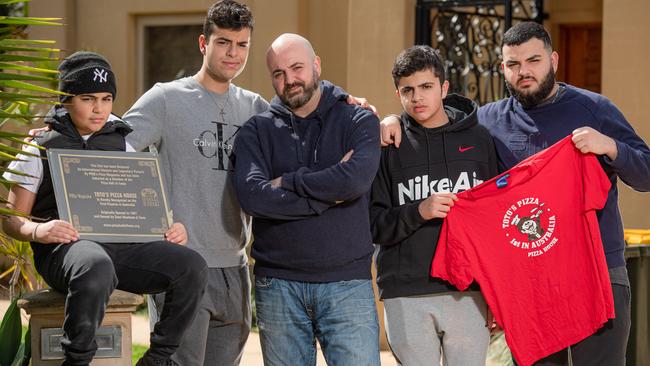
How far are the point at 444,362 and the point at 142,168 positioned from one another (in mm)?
1628

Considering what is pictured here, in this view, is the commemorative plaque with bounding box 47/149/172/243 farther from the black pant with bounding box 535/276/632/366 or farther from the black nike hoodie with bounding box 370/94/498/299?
the black pant with bounding box 535/276/632/366

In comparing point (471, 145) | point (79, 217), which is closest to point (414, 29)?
point (471, 145)

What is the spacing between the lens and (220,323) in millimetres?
5465

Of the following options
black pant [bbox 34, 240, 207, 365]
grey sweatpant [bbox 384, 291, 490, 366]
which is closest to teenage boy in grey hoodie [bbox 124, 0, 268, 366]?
black pant [bbox 34, 240, 207, 365]

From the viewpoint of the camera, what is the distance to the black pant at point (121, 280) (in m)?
4.49

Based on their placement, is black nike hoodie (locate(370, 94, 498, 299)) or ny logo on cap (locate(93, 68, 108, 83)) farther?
black nike hoodie (locate(370, 94, 498, 299))

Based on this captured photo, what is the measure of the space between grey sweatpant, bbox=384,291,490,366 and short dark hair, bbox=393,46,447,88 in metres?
1.02

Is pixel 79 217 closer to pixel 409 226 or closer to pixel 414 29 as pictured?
pixel 409 226

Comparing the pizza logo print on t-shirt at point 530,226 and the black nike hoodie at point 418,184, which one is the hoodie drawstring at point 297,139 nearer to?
the black nike hoodie at point 418,184

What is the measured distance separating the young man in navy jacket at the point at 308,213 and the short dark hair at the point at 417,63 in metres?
0.26

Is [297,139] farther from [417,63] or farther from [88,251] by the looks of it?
[88,251]

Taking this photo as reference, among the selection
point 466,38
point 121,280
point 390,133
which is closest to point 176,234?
point 121,280

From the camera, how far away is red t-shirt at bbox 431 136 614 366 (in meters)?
5.10

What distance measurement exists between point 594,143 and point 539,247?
1.84ft
